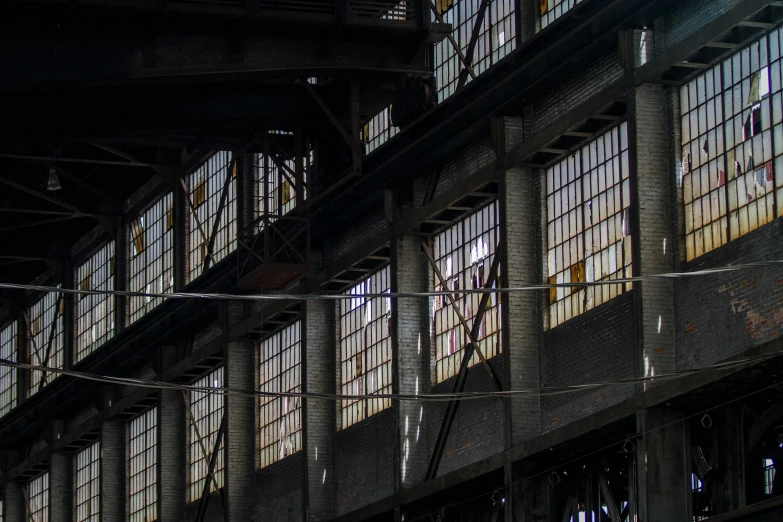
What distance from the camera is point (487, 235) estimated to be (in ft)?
100

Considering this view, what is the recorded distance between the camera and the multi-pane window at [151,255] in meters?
44.6

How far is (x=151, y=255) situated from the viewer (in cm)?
4575

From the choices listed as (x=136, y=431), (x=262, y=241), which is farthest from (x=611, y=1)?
(x=136, y=431)

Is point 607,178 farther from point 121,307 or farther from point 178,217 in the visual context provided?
point 121,307

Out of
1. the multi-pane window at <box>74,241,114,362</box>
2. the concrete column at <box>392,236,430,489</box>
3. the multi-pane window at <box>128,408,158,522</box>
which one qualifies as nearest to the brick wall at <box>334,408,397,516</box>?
the concrete column at <box>392,236,430,489</box>

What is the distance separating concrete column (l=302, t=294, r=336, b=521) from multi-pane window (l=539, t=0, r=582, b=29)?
931 cm

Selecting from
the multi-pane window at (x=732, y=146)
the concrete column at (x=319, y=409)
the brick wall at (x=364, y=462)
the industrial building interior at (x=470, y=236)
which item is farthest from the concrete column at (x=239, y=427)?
the multi-pane window at (x=732, y=146)

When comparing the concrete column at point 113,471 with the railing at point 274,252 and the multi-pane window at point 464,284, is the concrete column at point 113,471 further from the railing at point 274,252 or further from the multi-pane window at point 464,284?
the multi-pane window at point 464,284

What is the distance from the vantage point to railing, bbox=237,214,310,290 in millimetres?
33812

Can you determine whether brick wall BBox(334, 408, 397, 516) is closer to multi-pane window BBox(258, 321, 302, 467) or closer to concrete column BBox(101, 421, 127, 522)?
multi-pane window BBox(258, 321, 302, 467)

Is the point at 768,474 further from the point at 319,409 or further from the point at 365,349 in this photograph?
the point at 319,409

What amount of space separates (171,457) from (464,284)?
1405 cm

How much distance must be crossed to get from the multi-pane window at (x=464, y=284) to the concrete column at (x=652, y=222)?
190 inches

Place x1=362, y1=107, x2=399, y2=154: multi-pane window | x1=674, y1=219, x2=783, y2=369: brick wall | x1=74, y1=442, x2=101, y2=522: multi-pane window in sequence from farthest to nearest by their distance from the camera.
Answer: x1=74, y1=442, x2=101, y2=522: multi-pane window
x1=362, y1=107, x2=399, y2=154: multi-pane window
x1=674, y1=219, x2=783, y2=369: brick wall
